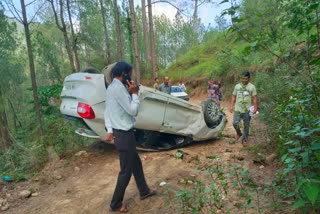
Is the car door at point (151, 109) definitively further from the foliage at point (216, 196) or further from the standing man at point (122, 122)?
the foliage at point (216, 196)

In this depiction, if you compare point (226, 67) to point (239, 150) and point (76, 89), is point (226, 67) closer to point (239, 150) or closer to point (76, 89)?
point (239, 150)

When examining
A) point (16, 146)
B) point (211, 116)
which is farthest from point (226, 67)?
point (16, 146)

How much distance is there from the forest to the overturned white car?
4.19 feet

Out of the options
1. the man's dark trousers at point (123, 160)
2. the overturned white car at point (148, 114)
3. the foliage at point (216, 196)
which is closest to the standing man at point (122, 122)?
the man's dark trousers at point (123, 160)

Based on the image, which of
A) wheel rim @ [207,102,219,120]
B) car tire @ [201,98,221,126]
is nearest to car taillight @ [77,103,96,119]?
car tire @ [201,98,221,126]

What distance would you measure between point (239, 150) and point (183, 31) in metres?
26.6

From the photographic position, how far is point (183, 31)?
28516 millimetres

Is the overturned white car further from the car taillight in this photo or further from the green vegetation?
the green vegetation

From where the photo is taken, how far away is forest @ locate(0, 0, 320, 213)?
1741 millimetres

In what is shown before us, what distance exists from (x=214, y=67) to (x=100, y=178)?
40.4 feet

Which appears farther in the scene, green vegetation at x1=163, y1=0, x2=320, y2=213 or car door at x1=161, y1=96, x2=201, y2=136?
car door at x1=161, y1=96, x2=201, y2=136

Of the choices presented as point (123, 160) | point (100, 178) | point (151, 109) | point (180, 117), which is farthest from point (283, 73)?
point (100, 178)

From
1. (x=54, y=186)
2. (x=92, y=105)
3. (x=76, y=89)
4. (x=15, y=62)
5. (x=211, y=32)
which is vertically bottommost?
(x=54, y=186)

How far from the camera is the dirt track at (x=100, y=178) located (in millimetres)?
2969
